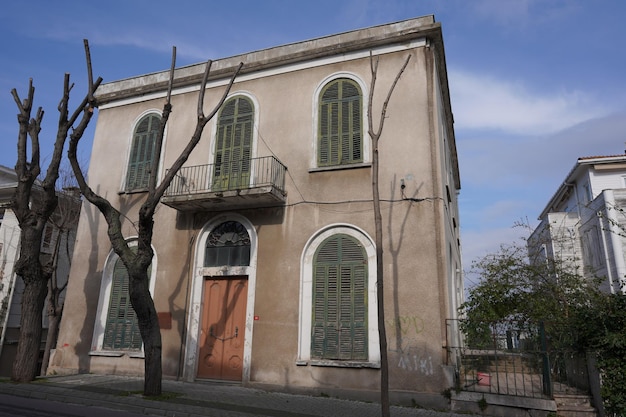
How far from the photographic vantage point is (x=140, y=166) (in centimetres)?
1363

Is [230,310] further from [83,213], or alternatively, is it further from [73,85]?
[73,85]

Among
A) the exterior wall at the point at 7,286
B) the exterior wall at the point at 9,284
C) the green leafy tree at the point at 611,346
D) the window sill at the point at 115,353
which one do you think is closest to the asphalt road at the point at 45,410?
the window sill at the point at 115,353

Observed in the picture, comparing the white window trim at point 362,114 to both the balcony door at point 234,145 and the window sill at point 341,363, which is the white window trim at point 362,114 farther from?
the window sill at point 341,363

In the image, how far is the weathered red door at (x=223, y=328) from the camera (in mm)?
10844

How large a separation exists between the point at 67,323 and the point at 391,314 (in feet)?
31.3

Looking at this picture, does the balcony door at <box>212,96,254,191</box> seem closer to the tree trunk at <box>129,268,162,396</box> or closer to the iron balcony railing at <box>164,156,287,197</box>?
the iron balcony railing at <box>164,156,287,197</box>

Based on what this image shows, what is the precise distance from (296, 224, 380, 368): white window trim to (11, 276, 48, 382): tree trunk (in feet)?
20.9

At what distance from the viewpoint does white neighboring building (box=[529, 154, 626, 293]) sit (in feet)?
63.0

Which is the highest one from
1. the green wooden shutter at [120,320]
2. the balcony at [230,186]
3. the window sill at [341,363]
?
the balcony at [230,186]

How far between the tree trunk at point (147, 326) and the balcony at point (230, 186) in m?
2.74

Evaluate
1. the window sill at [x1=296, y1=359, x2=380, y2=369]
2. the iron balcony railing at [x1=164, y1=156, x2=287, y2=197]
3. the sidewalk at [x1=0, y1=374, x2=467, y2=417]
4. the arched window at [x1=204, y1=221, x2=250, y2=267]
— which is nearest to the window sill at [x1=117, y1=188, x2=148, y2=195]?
the iron balcony railing at [x1=164, y1=156, x2=287, y2=197]

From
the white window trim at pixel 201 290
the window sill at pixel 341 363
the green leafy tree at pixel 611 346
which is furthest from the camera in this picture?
the white window trim at pixel 201 290

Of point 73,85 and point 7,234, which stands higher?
point 73,85

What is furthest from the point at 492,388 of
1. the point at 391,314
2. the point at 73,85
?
the point at 73,85
